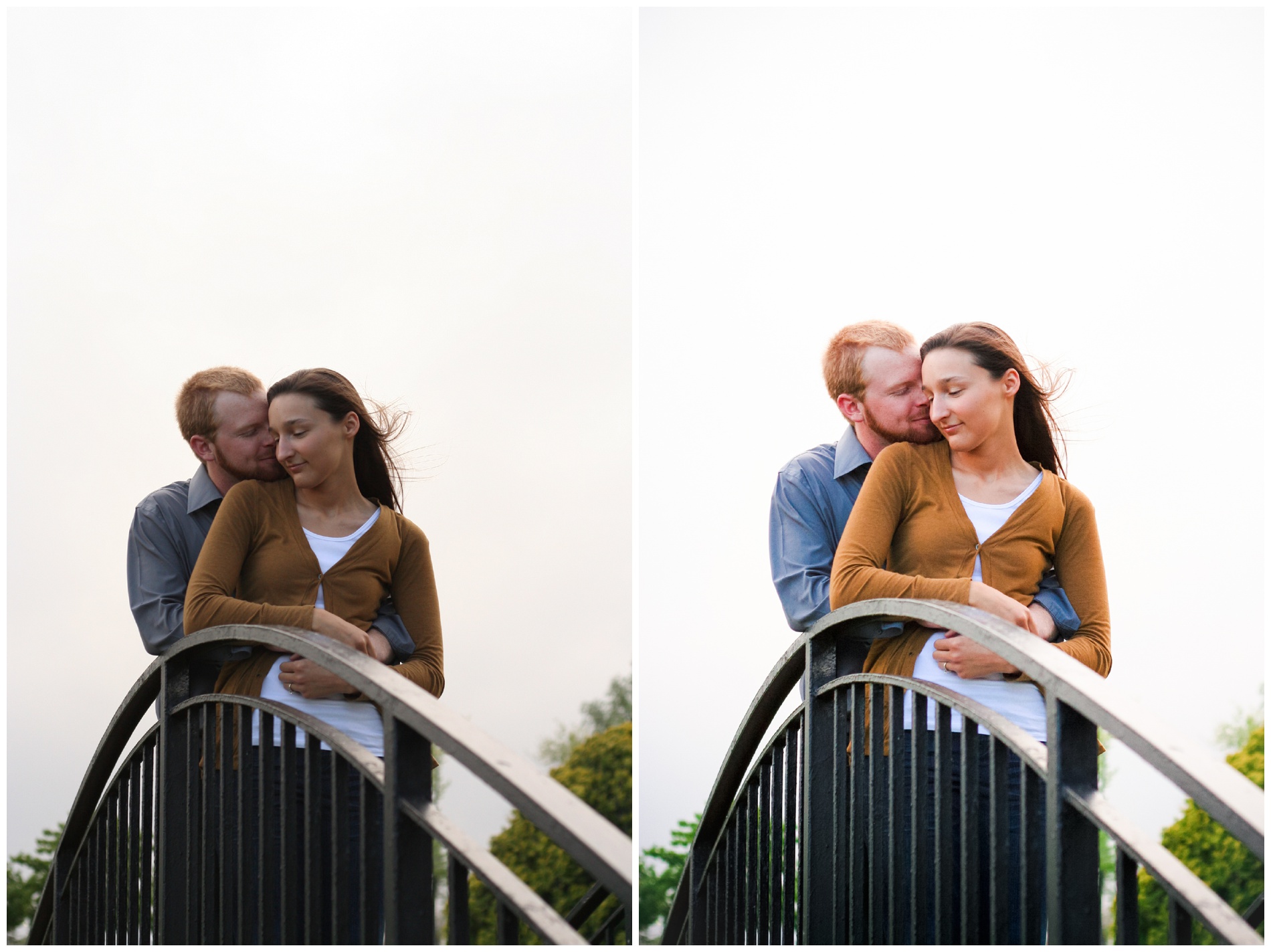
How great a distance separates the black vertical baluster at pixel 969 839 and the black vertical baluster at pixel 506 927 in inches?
29.2

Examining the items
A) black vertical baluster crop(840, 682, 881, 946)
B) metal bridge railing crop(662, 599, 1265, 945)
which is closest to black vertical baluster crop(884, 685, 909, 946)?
metal bridge railing crop(662, 599, 1265, 945)

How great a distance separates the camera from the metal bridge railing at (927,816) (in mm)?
1472

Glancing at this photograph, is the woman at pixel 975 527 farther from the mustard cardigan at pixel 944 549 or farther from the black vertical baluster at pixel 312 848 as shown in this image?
the black vertical baluster at pixel 312 848

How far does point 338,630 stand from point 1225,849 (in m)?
2.06

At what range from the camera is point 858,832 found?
2289mm

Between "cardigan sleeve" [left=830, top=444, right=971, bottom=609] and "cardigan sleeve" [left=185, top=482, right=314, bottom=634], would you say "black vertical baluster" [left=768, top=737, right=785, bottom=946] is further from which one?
"cardigan sleeve" [left=185, top=482, right=314, bottom=634]

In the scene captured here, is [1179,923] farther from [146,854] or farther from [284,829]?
[146,854]

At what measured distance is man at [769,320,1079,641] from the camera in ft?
9.25

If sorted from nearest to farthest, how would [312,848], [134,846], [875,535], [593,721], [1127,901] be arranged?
[1127,901] < [312,848] < [134,846] < [875,535] < [593,721]

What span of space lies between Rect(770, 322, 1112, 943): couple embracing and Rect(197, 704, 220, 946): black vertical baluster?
1.35 metres

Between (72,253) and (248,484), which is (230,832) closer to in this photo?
(248,484)

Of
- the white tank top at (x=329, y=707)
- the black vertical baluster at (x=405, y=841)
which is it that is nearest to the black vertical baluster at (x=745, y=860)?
the white tank top at (x=329, y=707)

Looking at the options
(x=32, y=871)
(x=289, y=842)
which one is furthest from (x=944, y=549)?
(x=32, y=871)

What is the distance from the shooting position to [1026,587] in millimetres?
2600
